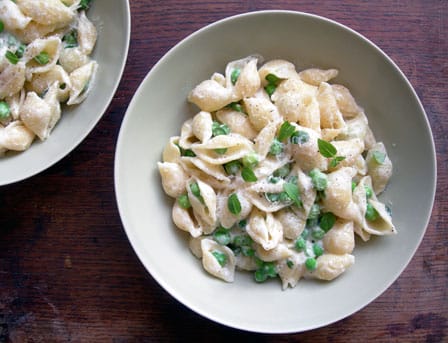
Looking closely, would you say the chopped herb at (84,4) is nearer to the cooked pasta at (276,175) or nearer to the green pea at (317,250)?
the cooked pasta at (276,175)

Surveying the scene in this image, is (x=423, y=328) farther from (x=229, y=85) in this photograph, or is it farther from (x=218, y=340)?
(x=229, y=85)

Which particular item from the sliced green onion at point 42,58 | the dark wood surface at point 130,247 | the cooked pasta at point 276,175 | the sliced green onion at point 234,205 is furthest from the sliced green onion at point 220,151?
the sliced green onion at point 42,58

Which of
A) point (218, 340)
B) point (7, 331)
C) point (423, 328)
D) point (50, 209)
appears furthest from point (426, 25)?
point (7, 331)

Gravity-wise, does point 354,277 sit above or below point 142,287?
above

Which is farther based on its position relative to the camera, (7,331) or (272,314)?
(7,331)

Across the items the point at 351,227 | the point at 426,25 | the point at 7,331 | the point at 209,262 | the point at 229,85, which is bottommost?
the point at 7,331

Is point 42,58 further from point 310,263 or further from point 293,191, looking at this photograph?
point 310,263
